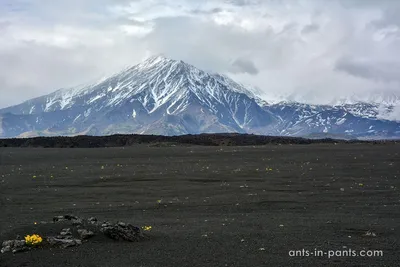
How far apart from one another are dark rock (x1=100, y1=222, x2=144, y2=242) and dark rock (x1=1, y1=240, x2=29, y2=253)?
233 centimetres

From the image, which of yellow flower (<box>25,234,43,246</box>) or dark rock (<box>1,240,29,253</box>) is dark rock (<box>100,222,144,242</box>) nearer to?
yellow flower (<box>25,234,43,246</box>)

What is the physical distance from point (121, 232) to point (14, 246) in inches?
119

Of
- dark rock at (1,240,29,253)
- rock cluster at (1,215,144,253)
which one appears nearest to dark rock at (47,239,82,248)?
rock cluster at (1,215,144,253)

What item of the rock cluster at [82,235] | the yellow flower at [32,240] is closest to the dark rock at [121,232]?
the rock cluster at [82,235]

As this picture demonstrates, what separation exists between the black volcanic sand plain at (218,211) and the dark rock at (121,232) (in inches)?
10.7

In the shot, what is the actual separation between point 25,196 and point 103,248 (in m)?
12.7

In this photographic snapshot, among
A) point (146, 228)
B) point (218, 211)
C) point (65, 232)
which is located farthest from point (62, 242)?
point (218, 211)

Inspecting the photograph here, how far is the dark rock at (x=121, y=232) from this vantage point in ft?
45.1

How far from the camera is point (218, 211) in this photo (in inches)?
751

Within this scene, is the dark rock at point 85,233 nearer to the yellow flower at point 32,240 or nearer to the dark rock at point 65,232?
the dark rock at point 65,232

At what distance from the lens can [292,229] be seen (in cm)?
1496

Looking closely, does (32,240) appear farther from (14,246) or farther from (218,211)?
(218,211)

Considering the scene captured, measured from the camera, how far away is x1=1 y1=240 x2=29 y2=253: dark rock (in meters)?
12.6

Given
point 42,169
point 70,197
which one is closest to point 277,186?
point 70,197
